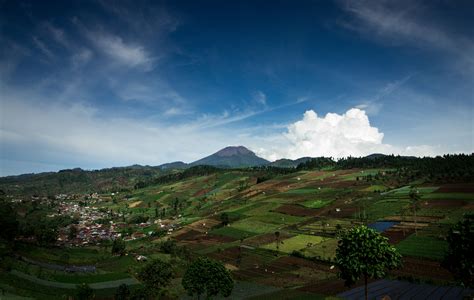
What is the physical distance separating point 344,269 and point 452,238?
15.6 meters

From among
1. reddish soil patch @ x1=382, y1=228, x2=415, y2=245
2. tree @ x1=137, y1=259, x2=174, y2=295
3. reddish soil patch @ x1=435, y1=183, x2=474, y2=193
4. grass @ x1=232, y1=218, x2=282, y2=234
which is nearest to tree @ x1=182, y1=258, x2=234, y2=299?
tree @ x1=137, y1=259, x2=174, y2=295

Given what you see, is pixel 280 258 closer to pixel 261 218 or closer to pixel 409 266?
pixel 409 266

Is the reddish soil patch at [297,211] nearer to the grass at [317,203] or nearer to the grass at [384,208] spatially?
the grass at [317,203]

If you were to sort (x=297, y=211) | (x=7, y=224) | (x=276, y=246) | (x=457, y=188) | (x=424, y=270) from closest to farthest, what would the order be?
(x=424, y=270)
(x=7, y=224)
(x=276, y=246)
(x=457, y=188)
(x=297, y=211)

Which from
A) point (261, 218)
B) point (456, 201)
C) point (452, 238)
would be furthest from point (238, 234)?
point (452, 238)

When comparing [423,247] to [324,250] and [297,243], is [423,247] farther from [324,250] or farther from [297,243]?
[297,243]

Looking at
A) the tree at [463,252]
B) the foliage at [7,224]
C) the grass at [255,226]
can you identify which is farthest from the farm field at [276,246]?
the tree at [463,252]

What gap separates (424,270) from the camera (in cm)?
7494

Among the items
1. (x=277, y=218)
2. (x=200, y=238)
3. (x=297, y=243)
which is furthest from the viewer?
(x=277, y=218)

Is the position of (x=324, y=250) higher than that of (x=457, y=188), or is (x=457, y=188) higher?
(x=457, y=188)

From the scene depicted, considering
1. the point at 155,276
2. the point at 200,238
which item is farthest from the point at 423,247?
the point at 200,238

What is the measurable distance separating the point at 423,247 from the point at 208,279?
206 ft

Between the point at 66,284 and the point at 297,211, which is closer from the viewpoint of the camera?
the point at 66,284

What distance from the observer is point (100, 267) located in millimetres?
102000
